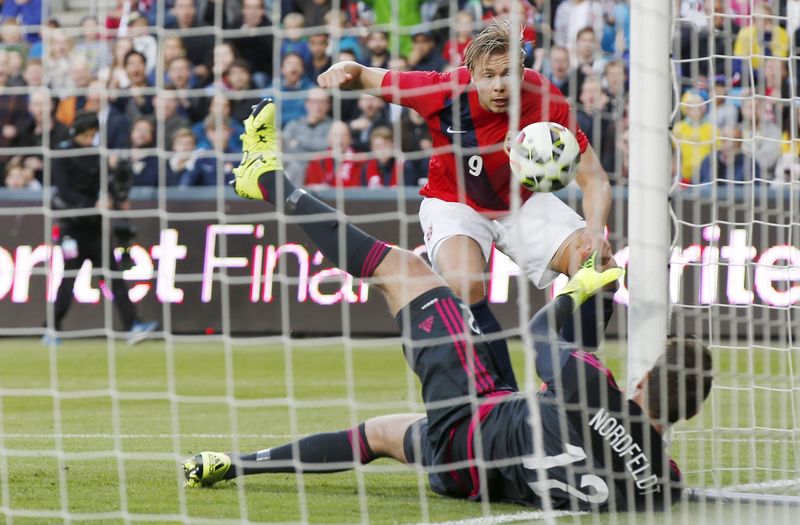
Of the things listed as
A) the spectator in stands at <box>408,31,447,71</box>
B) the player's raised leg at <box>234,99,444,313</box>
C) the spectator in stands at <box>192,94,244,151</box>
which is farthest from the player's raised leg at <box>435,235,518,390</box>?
the spectator in stands at <box>192,94,244,151</box>

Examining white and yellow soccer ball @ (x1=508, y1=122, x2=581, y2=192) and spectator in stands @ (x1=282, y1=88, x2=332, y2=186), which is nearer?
white and yellow soccer ball @ (x1=508, y1=122, x2=581, y2=192)

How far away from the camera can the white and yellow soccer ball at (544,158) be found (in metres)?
5.09

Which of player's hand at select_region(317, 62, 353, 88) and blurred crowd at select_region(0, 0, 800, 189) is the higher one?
blurred crowd at select_region(0, 0, 800, 189)

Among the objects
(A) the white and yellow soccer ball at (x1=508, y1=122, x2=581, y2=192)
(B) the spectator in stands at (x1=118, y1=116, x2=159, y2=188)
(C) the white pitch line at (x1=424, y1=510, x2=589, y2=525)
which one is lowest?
(C) the white pitch line at (x1=424, y1=510, x2=589, y2=525)

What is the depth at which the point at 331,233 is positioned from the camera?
4.78 meters

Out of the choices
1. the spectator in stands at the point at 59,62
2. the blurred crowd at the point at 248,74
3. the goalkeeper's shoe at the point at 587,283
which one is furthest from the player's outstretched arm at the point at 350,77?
the spectator in stands at the point at 59,62

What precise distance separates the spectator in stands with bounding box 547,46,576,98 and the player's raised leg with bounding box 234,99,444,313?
459 centimetres

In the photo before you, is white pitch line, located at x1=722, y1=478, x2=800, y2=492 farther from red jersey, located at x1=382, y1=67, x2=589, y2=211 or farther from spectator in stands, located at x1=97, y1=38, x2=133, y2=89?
spectator in stands, located at x1=97, y1=38, x2=133, y2=89

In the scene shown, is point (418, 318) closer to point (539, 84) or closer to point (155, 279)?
point (539, 84)

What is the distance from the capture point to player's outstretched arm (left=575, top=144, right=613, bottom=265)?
5.42 m

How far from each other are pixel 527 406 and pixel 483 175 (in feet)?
5.81

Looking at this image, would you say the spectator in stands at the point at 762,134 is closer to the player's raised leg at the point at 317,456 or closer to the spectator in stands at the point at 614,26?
the spectator in stands at the point at 614,26

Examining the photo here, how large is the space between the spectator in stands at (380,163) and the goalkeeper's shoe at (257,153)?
609 centimetres

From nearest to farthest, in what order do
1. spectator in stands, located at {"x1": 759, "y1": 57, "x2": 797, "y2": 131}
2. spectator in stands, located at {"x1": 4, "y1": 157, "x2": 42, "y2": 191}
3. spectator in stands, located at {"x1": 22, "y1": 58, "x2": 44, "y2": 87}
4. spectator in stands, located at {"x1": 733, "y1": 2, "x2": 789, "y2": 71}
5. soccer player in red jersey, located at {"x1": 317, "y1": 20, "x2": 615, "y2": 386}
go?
1. soccer player in red jersey, located at {"x1": 317, "y1": 20, "x2": 615, "y2": 386}
2. spectator in stands, located at {"x1": 733, "y1": 2, "x2": 789, "y2": 71}
3. spectator in stands, located at {"x1": 759, "y1": 57, "x2": 797, "y2": 131}
4. spectator in stands, located at {"x1": 22, "y1": 58, "x2": 44, "y2": 87}
5. spectator in stands, located at {"x1": 4, "y1": 157, "x2": 42, "y2": 191}
